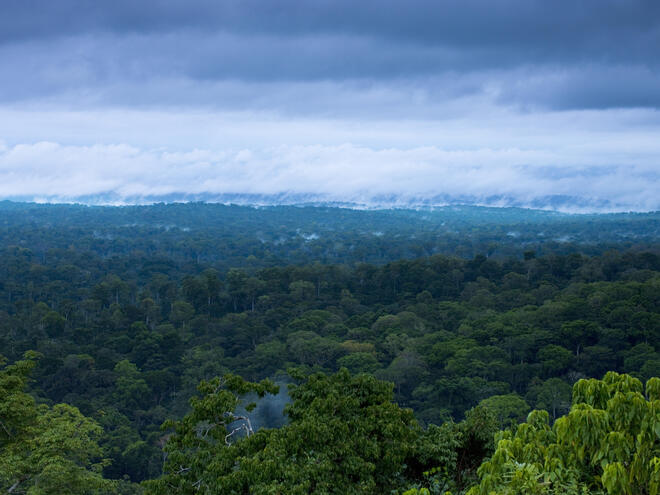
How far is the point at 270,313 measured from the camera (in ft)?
183

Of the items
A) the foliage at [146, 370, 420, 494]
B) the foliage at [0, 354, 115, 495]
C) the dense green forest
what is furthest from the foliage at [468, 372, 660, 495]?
the foliage at [0, 354, 115, 495]

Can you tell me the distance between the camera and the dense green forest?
9352 millimetres

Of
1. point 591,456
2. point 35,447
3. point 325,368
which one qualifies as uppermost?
point 591,456

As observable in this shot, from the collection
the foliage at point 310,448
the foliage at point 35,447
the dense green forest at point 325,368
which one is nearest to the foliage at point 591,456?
the dense green forest at point 325,368

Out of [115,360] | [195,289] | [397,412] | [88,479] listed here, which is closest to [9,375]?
[88,479]

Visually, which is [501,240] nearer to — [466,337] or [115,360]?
[466,337]

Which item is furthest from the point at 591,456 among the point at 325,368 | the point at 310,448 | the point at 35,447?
the point at 325,368

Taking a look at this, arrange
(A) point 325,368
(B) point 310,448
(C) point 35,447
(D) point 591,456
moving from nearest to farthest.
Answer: (D) point 591,456 → (B) point 310,448 → (C) point 35,447 → (A) point 325,368

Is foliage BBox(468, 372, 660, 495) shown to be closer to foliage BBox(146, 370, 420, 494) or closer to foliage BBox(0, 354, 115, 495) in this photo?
foliage BBox(146, 370, 420, 494)

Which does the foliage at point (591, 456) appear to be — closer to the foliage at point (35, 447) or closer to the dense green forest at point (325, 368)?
the dense green forest at point (325, 368)

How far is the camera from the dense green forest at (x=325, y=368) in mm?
9352

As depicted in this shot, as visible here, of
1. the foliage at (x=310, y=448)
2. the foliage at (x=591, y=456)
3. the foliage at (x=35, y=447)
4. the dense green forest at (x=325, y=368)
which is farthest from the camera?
the foliage at (x=35, y=447)

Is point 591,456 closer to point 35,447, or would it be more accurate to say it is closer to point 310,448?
point 310,448

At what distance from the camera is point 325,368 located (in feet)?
132
